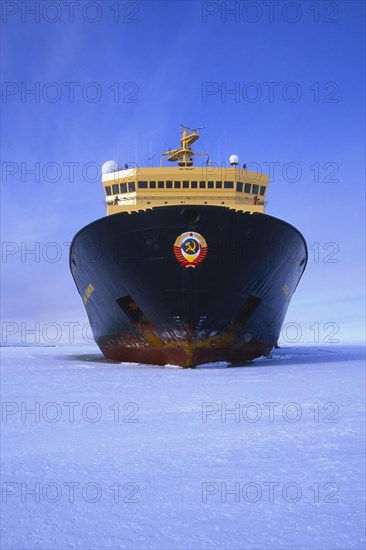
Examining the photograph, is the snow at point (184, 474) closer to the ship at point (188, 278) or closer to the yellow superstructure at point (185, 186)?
the ship at point (188, 278)

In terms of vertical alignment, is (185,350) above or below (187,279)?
below

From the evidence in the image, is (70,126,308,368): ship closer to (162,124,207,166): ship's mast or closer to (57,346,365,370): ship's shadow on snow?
(57,346,365,370): ship's shadow on snow

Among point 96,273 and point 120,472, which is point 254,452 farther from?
point 96,273

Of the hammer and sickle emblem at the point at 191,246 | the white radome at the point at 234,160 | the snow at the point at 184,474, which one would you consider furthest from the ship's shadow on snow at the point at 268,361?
the white radome at the point at 234,160

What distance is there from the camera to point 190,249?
1049 cm

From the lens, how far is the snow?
1849 millimetres

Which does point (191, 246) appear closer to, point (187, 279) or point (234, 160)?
point (187, 279)

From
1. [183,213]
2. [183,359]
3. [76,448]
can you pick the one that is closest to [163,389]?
[76,448]

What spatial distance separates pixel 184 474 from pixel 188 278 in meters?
8.18

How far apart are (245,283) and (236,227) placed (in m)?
1.56

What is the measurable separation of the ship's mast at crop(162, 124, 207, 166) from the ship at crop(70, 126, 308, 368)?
905 centimetres

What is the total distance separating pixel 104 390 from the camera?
20.7ft

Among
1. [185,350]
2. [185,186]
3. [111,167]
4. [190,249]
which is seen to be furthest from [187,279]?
[111,167]

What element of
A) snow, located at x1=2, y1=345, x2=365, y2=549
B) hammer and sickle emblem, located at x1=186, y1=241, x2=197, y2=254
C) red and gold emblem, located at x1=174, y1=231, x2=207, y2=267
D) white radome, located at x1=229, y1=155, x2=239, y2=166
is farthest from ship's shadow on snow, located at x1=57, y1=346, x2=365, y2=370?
white radome, located at x1=229, y1=155, x2=239, y2=166
